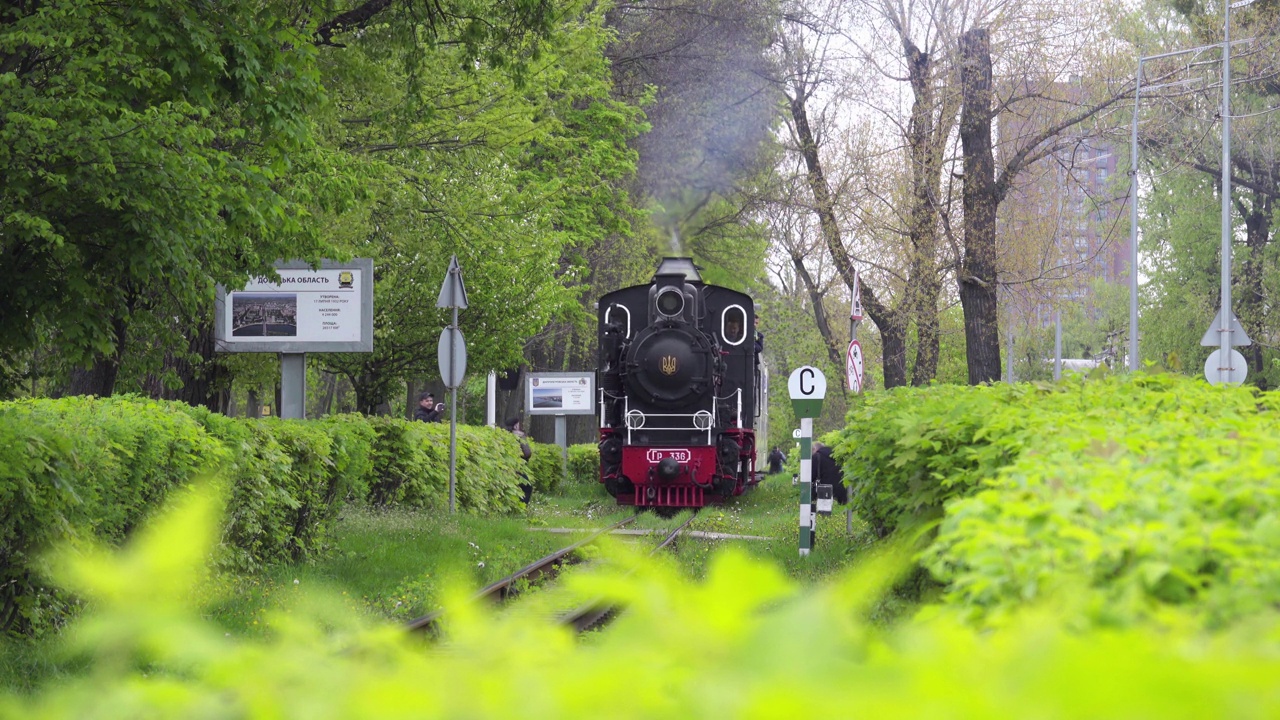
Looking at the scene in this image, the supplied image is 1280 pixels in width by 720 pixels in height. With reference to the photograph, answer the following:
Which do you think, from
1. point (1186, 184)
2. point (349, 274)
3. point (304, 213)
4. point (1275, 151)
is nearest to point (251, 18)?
point (304, 213)

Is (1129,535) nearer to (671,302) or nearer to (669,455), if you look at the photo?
(669,455)

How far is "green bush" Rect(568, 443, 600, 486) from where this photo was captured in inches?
1378

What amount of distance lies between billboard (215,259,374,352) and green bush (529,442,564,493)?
11.1 metres

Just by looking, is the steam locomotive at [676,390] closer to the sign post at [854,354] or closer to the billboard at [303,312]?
the sign post at [854,354]

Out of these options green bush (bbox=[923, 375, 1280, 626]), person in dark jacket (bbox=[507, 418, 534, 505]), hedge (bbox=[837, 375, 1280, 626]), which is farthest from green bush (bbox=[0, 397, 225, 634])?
person in dark jacket (bbox=[507, 418, 534, 505])

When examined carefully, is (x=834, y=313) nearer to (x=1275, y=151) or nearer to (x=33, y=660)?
(x=1275, y=151)

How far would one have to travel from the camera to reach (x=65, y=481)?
7.55 meters

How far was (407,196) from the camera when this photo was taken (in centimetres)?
1964

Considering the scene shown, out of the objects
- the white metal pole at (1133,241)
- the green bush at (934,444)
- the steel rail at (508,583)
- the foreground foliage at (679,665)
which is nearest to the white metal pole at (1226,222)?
the white metal pole at (1133,241)

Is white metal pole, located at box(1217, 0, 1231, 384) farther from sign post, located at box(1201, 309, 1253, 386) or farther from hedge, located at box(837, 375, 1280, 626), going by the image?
hedge, located at box(837, 375, 1280, 626)

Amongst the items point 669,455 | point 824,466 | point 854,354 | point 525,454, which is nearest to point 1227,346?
point 824,466

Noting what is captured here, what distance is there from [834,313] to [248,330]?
3007 centimetres

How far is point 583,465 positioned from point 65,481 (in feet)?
91.6

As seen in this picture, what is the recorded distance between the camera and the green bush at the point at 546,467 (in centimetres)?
2919
